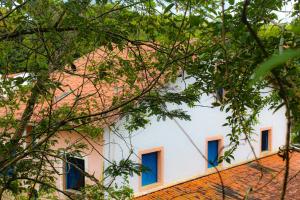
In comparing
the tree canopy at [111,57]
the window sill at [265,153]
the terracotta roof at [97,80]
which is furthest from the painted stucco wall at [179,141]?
the tree canopy at [111,57]

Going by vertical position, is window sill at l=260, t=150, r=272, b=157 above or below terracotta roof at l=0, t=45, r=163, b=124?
below

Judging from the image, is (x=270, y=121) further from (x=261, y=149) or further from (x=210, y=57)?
(x=210, y=57)

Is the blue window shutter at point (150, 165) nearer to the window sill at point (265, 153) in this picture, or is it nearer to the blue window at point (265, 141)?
the window sill at point (265, 153)

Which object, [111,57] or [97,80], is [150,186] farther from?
[97,80]

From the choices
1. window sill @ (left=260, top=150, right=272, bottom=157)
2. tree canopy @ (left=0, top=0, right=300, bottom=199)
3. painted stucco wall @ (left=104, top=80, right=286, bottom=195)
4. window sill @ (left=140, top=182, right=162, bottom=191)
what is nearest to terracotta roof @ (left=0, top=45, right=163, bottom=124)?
tree canopy @ (left=0, top=0, right=300, bottom=199)

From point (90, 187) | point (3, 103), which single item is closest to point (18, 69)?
point (3, 103)

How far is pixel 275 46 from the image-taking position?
2490 mm

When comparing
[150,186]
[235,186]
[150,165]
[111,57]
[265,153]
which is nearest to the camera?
[111,57]

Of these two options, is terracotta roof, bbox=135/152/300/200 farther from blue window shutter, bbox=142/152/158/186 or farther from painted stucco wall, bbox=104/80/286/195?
blue window shutter, bbox=142/152/158/186

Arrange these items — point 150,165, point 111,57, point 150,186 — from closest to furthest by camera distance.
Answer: point 111,57 → point 150,186 → point 150,165

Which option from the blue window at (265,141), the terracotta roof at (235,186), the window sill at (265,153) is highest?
the blue window at (265,141)

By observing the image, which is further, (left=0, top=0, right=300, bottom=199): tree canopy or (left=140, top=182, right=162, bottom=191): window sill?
(left=140, top=182, right=162, bottom=191): window sill

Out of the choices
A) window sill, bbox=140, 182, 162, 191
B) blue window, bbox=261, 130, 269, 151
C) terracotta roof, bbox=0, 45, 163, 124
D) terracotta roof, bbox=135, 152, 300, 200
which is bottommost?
terracotta roof, bbox=135, 152, 300, 200

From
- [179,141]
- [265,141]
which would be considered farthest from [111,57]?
[265,141]
